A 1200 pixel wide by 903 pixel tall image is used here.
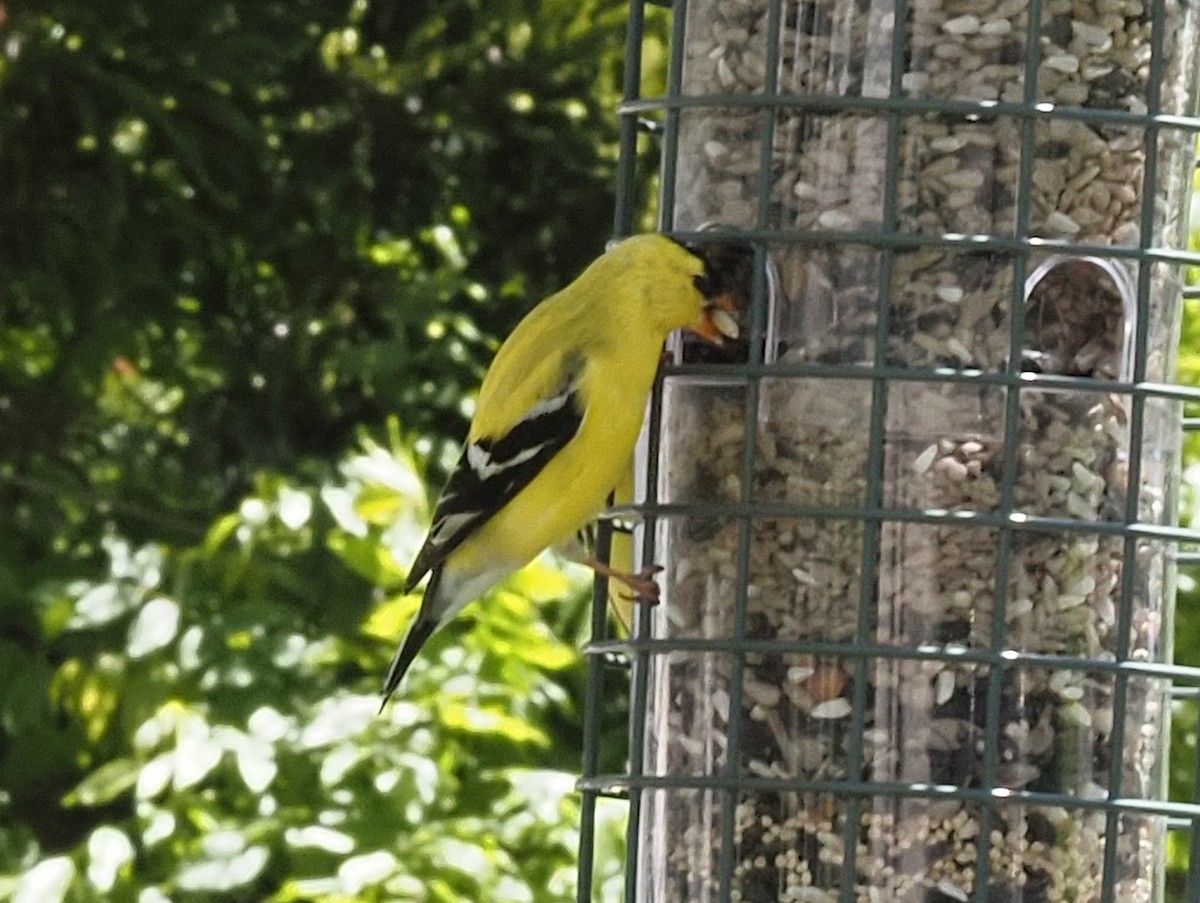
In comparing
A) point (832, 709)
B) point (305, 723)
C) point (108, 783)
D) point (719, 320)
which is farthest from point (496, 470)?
point (108, 783)

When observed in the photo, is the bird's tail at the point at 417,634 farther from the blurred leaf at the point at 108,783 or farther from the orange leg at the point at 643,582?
the blurred leaf at the point at 108,783

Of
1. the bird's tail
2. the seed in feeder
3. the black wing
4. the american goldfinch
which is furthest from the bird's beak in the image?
the bird's tail

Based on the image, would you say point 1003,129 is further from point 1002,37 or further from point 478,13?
point 478,13

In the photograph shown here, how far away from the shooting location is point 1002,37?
317 centimetres

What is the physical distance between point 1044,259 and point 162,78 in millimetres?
4029

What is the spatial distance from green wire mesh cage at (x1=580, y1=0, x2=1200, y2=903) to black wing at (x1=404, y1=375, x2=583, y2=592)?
0.97 ft

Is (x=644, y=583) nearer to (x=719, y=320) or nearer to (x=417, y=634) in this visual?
(x=719, y=320)

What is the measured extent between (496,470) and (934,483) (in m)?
0.81

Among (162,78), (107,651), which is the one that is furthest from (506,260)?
(107,651)

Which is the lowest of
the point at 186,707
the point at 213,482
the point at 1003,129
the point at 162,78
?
the point at 186,707

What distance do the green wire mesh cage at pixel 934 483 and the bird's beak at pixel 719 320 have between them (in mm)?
31

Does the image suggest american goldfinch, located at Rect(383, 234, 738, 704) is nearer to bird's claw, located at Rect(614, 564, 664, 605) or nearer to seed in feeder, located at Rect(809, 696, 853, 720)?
bird's claw, located at Rect(614, 564, 664, 605)

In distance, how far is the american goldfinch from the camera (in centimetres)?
336

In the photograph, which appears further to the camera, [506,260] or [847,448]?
[506,260]
